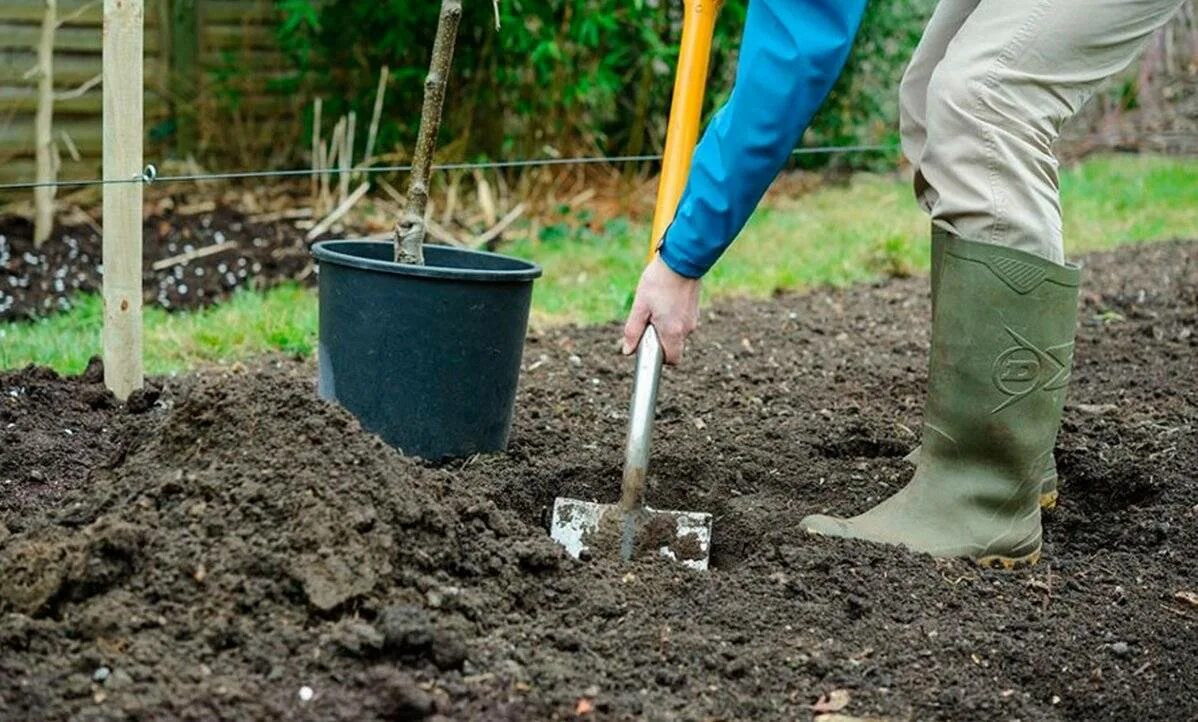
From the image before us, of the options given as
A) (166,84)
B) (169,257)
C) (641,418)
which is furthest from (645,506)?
(166,84)

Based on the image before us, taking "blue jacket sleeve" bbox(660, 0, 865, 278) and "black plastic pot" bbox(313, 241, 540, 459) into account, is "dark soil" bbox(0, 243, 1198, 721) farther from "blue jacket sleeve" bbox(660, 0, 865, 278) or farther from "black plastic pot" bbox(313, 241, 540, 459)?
"blue jacket sleeve" bbox(660, 0, 865, 278)

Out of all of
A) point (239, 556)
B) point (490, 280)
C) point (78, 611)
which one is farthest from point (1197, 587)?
point (78, 611)

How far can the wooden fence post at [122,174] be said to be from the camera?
11.0 ft

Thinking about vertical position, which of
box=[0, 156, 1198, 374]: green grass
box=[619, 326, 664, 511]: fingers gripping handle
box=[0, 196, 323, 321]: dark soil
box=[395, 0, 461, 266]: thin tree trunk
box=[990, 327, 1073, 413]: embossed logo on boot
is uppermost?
box=[395, 0, 461, 266]: thin tree trunk

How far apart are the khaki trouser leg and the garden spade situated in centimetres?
50

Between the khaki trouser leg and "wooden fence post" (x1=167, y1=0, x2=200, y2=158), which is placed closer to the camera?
the khaki trouser leg

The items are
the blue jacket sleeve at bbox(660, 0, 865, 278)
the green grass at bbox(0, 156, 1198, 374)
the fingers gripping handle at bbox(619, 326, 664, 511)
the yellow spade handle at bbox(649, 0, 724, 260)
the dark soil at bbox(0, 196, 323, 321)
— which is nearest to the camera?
the blue jacket sleeve at bbox(660, 0, 865, 278)

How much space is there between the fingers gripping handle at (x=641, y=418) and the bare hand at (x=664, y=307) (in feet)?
0.09

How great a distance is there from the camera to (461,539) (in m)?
2.57

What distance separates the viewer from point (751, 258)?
21.4 feet

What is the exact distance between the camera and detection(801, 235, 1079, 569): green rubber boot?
110 inches

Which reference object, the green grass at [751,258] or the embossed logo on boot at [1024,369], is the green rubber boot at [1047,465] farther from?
the green grass at [751,258]

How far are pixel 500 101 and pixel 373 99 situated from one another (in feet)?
2.18

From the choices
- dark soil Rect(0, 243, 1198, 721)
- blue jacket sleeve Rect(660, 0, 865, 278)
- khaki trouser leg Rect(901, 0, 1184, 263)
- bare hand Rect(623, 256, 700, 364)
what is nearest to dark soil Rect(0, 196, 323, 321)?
dark soil Rect(0, 243, 1198, 721)
